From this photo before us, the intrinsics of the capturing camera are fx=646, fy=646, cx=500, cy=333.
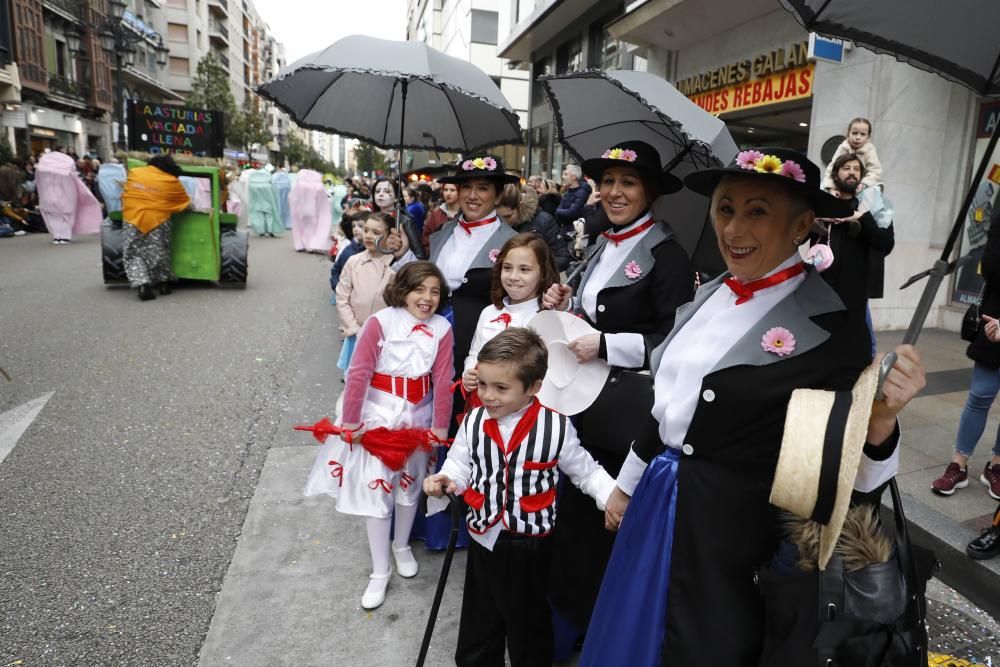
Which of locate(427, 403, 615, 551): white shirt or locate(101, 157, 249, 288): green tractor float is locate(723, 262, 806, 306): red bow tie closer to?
locate(427, 403, 615, 551): white shirt

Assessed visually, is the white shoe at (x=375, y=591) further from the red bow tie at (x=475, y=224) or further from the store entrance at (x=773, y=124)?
the store entrance at (x=773, y=124)

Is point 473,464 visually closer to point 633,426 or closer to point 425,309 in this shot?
point 633,426

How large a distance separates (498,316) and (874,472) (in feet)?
5.50

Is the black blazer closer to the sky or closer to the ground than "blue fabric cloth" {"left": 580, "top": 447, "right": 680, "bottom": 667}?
closer to the sky

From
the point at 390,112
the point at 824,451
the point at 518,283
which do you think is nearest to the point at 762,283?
the point at 824,451

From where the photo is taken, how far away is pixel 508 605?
7.33ft

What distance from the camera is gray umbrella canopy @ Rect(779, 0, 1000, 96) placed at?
1.49 m

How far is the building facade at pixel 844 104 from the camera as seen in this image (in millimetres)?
7043

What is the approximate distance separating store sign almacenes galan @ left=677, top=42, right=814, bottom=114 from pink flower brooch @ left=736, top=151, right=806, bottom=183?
775 centimetres

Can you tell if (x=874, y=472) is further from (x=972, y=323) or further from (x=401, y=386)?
(x=972, y=323)

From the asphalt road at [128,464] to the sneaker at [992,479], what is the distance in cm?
407

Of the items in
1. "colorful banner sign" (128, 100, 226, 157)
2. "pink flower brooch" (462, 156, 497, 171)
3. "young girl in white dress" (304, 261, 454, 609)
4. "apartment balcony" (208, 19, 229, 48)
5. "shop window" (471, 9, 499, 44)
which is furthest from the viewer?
"apartment balcony" (208, 19, 229, 48)

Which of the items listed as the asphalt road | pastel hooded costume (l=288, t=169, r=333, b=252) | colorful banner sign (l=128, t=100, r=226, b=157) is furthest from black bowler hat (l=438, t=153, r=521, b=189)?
pastel hooded costume (l=288, t=169, r=333, b=252)

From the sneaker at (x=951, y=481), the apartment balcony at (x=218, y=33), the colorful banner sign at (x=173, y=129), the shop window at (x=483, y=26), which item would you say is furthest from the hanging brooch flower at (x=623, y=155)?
the apartment balcony at (x=218, y=33)
